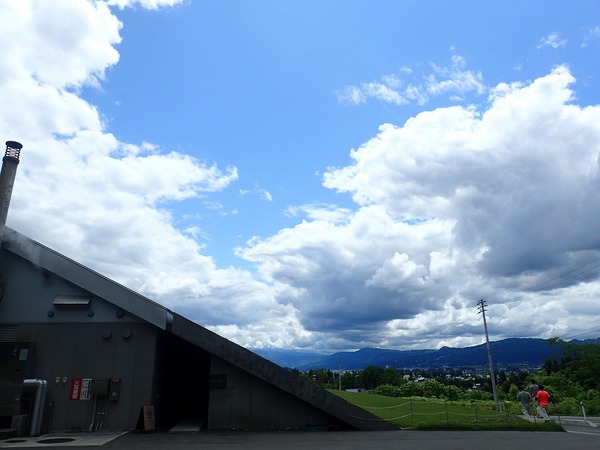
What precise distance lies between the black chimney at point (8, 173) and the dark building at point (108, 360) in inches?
59.0

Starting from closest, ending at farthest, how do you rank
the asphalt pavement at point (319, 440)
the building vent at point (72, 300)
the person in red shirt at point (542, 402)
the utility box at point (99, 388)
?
1. the asphalt pavement at point (319, 440)
2. the utility box at point (99, 388)
3. the building vent at point (72, 300)
4. the person in red shirt at point (542, 402)

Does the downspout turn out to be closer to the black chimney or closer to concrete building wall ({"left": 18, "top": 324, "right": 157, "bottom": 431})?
concrete building wall ({"left": 18, "top": 324, "right": 157, "bottom": 431})

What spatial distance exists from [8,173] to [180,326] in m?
11.0

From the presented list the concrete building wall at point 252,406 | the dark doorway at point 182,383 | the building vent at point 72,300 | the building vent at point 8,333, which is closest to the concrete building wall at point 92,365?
the building vent at point 8,333

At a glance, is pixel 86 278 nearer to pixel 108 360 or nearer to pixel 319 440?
pixel 108 360

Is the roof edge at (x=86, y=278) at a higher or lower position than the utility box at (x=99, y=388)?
higher

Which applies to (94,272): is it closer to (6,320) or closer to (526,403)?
(6,320)

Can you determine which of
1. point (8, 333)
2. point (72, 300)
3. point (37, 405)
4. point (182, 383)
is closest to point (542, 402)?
point (182, 383)

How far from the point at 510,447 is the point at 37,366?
695 inches

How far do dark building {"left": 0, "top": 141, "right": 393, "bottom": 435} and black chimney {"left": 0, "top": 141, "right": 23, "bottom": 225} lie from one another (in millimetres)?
1498

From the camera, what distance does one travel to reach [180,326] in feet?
60.1

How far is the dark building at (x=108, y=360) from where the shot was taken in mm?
17781

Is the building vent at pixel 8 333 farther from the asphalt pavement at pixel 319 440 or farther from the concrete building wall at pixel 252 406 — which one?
the concrete building wall at pixel 252 406

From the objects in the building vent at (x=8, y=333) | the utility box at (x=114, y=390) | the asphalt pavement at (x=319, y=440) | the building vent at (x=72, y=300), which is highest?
the building vent at (x=72, y=300)
